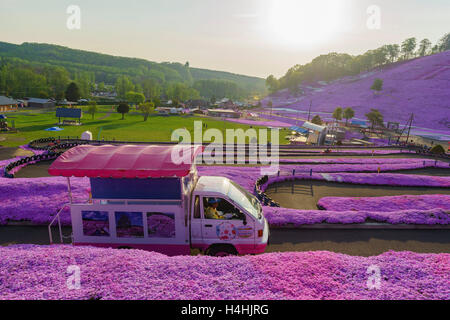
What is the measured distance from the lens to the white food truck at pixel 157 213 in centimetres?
955

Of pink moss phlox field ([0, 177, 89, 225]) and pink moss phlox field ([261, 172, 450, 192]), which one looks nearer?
pink moss phlox field ([0, 177, 89, 225])

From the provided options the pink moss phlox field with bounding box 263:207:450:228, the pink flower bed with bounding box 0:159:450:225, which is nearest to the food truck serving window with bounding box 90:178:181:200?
the pink flower bed with bounding box 0:159:450:225

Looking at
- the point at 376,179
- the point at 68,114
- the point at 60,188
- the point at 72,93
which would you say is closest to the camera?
the point at 60,188

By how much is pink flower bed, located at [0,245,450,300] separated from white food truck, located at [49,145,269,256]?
108 cm

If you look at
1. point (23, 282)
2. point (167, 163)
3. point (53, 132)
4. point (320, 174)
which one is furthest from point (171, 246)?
point (53, 132)

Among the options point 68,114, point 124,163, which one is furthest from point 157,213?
point 68,114

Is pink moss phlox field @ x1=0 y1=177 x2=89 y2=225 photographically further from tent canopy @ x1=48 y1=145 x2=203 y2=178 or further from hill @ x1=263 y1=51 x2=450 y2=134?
hill @ x1=263 y1=51 x2=450 y2=134

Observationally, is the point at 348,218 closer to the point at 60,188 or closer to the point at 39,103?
the point at 60,188

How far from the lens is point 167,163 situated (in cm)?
973

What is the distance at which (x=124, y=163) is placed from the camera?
32.3 feet

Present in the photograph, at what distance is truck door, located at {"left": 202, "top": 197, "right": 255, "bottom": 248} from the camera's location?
9633 mm

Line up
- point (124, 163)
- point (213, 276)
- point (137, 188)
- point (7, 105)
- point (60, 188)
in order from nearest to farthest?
1. point (213, 276)
2. point (124, 163)
3. point (137, 188)
4. point (60, 188)
5. point (7, 105)

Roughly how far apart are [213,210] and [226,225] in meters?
0.73

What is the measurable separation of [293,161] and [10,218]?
2582 centimetres
